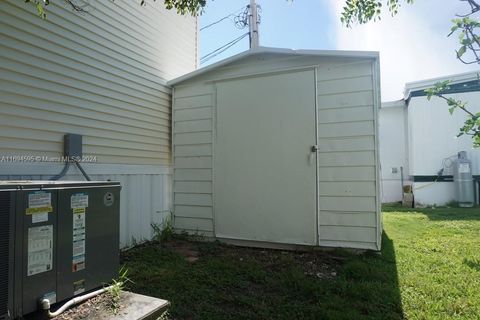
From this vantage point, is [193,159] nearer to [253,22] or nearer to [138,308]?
[138,308]

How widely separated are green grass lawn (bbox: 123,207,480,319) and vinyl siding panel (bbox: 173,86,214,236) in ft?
1.47

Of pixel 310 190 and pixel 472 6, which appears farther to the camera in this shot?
pixel 310 190

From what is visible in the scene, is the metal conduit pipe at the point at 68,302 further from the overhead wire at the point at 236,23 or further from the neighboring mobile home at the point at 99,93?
the overhead wire at the point at 236,23

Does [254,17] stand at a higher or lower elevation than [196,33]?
higher

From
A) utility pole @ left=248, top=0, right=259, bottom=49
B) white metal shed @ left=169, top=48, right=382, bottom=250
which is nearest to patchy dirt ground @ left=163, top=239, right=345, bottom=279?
white metal shed @ left=169, top=48, right=382, bottom=250

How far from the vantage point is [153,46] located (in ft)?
16.0

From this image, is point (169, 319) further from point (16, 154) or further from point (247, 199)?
point (247, 199)

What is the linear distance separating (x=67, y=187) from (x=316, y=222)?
3.01m

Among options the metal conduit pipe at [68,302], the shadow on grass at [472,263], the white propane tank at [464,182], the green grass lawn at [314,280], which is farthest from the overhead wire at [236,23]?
the metal conduit pipe at [68,302]

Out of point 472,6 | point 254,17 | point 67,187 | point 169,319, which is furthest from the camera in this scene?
point 254,17

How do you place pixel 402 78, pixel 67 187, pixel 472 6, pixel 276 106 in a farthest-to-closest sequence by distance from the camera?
1. pixel 402 78
2. pixel 276 106
3. pixel 67 187
4. pixel 472 6

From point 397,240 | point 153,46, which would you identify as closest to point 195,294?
point 397,240

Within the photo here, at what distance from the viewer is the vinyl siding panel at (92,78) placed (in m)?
2.89

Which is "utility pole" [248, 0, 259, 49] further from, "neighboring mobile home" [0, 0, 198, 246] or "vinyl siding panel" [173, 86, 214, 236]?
"vinyl siding panel" [173, 86, 214, 236]
